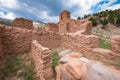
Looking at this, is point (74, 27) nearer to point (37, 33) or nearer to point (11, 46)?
point (37, 33)

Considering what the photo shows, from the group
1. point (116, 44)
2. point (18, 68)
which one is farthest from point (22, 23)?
point (116, 44)

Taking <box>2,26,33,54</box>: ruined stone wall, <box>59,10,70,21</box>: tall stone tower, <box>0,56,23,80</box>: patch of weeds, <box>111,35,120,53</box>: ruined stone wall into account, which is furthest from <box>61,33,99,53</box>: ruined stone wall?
<box>59,10,70,21</box>: tall stone tower

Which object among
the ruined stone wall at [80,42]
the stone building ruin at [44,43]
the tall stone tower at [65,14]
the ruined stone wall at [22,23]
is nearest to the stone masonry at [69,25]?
the tall stone tower at [65,14]

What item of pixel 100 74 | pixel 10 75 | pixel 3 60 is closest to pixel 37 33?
pixel 3 60

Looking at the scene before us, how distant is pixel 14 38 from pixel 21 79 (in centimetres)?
313

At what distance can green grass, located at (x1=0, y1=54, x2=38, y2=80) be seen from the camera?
593 cm

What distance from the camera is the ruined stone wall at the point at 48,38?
8725 millimetres

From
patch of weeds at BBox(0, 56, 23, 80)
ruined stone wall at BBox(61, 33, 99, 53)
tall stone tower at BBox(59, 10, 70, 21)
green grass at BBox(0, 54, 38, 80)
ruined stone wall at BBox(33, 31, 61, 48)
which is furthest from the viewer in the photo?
tall stone tower at BBox(59, 10, 70, 21)

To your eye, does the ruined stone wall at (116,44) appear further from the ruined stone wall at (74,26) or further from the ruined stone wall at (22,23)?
the ruined stone wall at (22,23)

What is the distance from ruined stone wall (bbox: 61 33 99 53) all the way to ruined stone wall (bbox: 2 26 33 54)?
3054mm

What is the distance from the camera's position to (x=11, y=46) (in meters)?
7.61

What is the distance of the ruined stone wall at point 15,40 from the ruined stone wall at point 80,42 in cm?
305

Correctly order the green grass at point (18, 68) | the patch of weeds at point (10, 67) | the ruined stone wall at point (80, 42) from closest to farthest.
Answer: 1. the green grass at point (18, 68)
2. the patch of weeds at point (10, 67)
3. the ruined stone wall at point (80, 42)

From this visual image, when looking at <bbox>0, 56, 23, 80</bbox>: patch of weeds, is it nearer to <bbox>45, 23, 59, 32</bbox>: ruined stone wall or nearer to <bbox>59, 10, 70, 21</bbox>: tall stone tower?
<bbox>45, 23, 59, 32</bbox>: ruined stone wall
